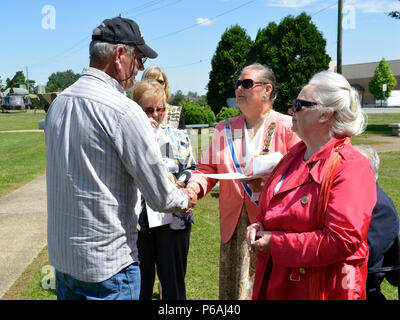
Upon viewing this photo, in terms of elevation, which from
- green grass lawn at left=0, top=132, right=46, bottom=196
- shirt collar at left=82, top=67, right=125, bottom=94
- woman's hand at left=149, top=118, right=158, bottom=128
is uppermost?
shirt collar at left=82, top=67, right=125, bottom=94

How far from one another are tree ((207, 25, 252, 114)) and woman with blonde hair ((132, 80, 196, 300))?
23564 millimetres

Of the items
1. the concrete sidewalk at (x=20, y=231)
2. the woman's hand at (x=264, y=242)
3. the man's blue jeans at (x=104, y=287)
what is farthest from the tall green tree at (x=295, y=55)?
the man's blue jeans at (x=104, y=287)

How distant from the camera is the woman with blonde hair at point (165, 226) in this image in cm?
307

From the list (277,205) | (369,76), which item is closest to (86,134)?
(277,205)

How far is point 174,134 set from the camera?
331 centimetres

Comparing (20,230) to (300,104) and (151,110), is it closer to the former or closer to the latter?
(151,110)

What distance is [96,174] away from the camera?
1.85 m

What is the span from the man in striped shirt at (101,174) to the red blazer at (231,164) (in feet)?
3.34

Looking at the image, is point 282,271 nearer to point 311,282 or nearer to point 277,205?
point 311,282

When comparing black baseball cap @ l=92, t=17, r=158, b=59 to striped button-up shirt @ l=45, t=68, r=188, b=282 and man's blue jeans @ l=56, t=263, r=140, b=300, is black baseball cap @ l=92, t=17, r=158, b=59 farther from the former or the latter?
man's blue jeans @ l=56, t=263, r=140, b=300

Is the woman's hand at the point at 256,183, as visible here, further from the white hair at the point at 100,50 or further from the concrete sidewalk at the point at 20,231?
the concrete sidewalk at the point at 20,231

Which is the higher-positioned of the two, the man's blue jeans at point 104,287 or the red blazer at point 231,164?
the red blazer at point 231,164

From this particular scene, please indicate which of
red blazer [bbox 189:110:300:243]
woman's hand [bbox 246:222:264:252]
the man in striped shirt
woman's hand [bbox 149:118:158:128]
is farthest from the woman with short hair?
the man in striped shirt

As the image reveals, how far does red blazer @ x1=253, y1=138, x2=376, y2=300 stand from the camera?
1848mm
